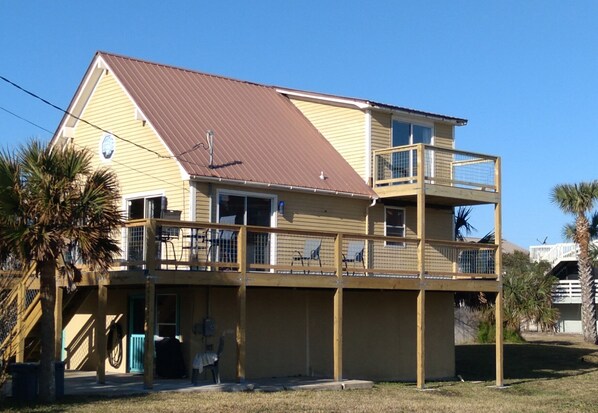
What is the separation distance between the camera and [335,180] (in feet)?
89.5

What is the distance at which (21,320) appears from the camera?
21047mm

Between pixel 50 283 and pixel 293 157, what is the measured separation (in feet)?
33.1

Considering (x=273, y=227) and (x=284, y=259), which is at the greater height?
(x=273, y=227)

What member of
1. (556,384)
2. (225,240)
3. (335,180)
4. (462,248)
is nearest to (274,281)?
(225,240)

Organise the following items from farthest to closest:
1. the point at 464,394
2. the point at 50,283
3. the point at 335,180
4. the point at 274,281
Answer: the point at 335,180 → the point at 464,394 → the point at 274,281 → the point at 50,283

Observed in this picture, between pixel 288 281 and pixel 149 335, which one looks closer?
pixel 149 335

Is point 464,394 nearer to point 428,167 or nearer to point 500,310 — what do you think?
point 500,310

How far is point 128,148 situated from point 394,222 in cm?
805

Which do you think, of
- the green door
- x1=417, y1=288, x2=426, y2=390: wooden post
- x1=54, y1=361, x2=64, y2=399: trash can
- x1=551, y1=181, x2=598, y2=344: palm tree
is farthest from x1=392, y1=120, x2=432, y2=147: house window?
x1=551, y1=181, x2=598, y2=344: palm tree

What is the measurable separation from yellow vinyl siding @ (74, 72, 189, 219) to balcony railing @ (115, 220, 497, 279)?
1.08 metres

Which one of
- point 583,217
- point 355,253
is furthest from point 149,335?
point 583,217

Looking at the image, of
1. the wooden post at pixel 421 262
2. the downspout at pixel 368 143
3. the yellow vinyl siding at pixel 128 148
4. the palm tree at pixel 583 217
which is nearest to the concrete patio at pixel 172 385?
the wooden post at pixel 421 262

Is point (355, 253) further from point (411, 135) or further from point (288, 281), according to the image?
point (411, 135)

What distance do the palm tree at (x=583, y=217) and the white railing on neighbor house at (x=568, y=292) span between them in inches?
236
